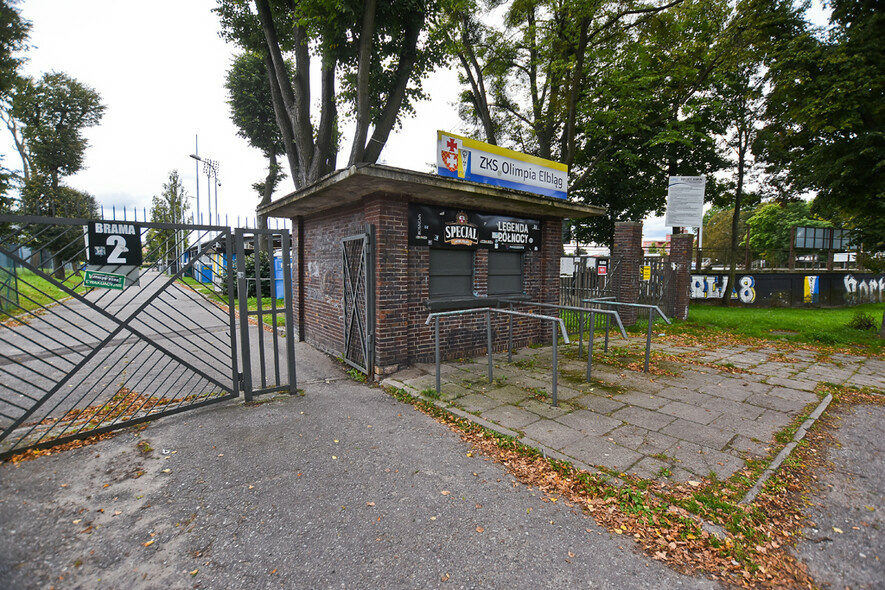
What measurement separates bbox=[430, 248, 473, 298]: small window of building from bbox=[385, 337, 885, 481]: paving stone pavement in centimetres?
126

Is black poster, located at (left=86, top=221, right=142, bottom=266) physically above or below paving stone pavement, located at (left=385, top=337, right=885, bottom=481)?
above

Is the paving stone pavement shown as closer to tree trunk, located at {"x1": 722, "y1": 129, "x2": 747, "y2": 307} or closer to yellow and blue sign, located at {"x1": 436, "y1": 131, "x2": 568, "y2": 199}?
yellow and blue sign, located at {"x1": 436, "y1": 131, "x2": 568, "y2": 199}

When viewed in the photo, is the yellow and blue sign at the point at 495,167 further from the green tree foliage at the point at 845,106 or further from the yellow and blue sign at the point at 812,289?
the yellow and blue sign at the point at 812,289

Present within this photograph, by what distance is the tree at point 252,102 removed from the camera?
→ 17656mm

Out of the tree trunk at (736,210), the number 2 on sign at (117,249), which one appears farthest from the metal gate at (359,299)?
the tree trunk at (736,210)

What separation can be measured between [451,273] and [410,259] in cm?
90

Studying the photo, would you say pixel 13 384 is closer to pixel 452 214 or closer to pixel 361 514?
pixel 361 514

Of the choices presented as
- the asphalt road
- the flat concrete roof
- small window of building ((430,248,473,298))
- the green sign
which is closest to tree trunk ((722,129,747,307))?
the flat concrete roof

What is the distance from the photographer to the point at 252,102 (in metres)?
18.1

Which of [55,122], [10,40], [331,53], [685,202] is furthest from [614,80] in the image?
[55,122]

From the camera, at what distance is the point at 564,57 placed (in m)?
13.0

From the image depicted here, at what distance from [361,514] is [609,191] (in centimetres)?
1821

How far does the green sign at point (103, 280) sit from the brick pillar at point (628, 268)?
406 inches

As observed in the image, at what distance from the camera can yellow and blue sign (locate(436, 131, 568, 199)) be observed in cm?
600
